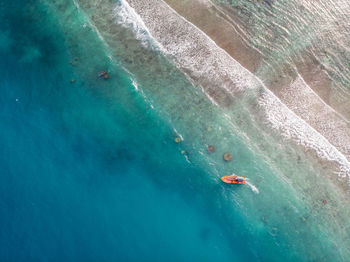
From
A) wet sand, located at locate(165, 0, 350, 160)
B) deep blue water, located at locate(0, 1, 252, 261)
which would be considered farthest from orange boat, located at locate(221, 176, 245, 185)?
wet sand, located at locate(165, 0, 350, 160)

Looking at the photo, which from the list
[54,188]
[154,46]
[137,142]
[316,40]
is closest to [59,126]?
[54,188]

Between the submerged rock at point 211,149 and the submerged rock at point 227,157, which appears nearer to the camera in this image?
the submerged rock at point 227,157

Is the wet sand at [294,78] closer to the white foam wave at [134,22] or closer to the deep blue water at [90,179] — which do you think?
the white foam wave at [134,22]

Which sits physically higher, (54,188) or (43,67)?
(43,67)

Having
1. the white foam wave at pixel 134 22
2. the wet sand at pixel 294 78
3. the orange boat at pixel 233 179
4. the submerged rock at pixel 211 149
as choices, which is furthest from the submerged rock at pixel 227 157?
the white foam wave at pixel 134 22

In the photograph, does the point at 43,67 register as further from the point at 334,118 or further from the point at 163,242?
the point at 334,118

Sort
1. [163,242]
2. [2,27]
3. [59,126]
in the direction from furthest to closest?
[2,27]
[59,126]
[163,242]

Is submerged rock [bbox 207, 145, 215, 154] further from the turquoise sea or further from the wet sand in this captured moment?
the wet sand
